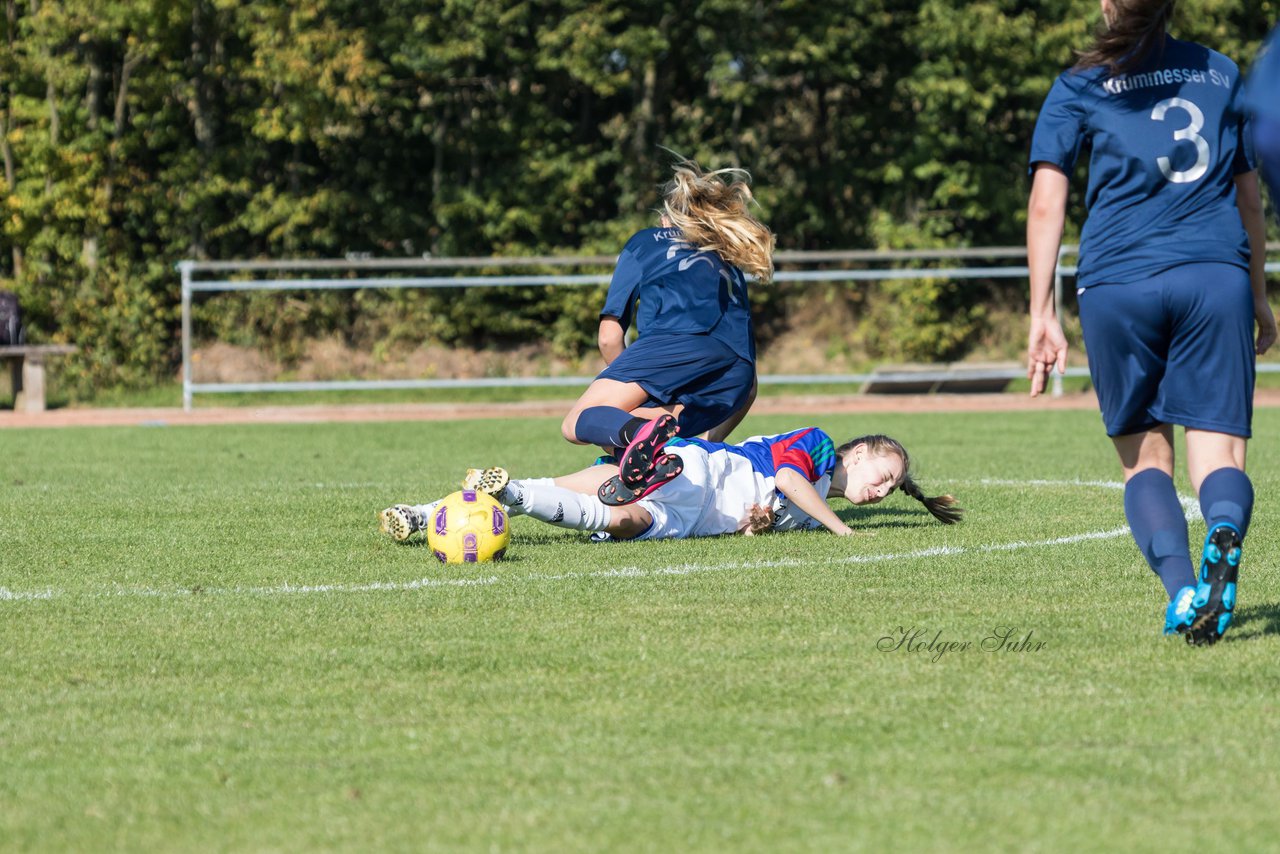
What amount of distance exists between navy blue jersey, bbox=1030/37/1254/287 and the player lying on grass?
2.46m

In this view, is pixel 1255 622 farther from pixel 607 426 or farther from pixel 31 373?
pixel 31 373

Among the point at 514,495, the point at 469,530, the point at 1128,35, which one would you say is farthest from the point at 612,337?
the point at 1128,35

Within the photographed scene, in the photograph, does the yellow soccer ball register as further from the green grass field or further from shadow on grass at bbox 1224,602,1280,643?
shadow on grass at bbox 1224,602,1280,643

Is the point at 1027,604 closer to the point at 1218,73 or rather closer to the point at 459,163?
the point at 1218,73

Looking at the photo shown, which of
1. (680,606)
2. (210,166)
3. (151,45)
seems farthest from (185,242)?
(680,606)

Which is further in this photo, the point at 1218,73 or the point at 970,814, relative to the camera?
the point at 1218,73

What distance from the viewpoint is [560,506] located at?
257 inches

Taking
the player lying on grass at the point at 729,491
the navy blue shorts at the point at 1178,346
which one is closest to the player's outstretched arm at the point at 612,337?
the player lying on grass at the point at 729,491

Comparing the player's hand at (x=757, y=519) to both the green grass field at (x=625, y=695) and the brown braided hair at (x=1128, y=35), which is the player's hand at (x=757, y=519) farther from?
the brown braided hair at (x=1128, y=35)

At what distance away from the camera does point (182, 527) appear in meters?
7.48

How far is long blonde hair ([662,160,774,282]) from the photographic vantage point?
730 cm

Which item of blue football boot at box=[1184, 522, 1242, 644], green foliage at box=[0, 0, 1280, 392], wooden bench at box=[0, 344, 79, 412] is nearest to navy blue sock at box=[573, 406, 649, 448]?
blue football boot at box=[1184, 522, 1242, 644]

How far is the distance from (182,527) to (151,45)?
14075mm

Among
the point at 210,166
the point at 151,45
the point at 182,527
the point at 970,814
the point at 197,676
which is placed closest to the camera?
the point at 970,814
